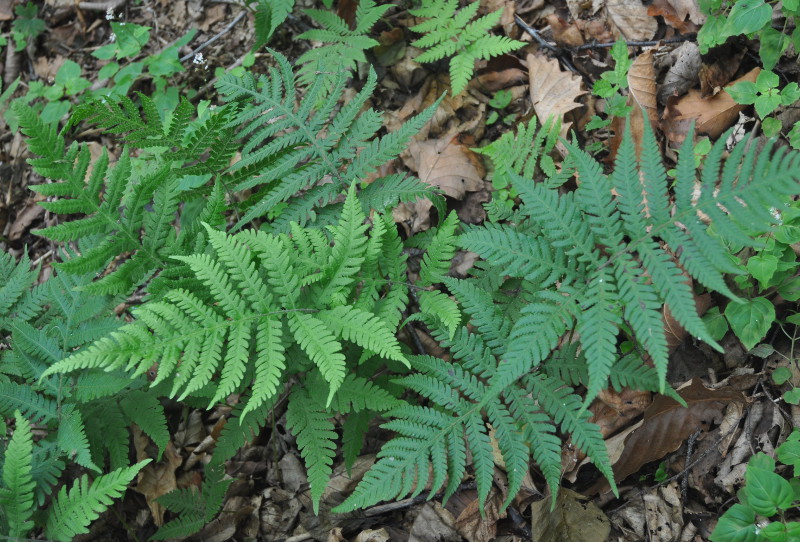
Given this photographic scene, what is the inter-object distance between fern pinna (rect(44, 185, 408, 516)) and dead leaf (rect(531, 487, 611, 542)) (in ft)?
3.02

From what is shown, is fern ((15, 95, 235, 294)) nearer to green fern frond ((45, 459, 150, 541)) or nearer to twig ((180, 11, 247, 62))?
green fern frond ((45, 459, 150, 541))

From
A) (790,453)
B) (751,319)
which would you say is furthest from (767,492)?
(751,319)

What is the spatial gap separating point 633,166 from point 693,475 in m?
1.52

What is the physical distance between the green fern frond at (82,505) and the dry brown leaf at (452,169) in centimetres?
236

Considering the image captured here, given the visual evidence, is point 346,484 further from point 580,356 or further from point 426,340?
point 580,356

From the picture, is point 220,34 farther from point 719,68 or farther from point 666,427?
point 666,427

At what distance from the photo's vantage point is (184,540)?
3475mm

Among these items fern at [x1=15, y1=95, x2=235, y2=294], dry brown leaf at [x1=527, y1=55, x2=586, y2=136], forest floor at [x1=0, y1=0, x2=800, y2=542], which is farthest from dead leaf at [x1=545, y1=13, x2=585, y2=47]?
fern at [x1=15, y1=95, x2=235, y2=294]

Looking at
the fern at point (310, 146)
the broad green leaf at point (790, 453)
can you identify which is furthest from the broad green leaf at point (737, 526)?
the fern at point (310, 146)

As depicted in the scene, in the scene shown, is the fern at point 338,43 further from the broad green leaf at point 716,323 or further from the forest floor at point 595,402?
the broad green leaf at point 716,323

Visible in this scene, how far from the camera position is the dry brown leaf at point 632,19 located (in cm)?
383

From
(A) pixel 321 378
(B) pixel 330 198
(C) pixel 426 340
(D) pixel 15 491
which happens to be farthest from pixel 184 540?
(B) pixel 330 198

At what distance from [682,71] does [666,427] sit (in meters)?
2.15

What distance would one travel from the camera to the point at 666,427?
2.76 m
